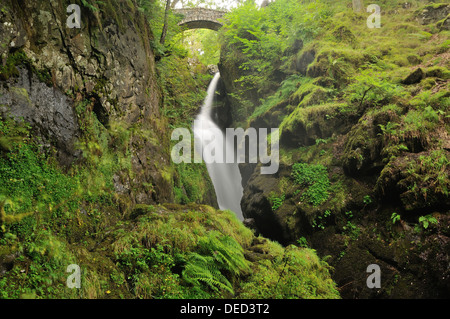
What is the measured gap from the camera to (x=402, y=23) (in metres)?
12.1

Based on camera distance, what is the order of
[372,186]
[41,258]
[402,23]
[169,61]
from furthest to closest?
[402,23]
[169,61]
[372,186]
[41,258]

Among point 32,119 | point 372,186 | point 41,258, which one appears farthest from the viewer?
point 372,186

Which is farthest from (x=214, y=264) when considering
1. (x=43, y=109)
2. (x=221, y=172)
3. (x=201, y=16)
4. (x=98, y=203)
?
(x=201, y=16)

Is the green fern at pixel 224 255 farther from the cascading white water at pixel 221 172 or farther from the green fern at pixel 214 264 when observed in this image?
the cascading white water at pixel 221 172

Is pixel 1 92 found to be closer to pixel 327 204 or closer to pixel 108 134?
pixel 108 134

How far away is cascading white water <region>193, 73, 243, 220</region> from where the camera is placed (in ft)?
46.8

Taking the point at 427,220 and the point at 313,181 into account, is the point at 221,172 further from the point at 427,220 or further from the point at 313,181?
the point at 427,220

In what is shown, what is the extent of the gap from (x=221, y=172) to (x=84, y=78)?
1057 centimetres

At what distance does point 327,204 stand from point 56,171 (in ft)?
22.2

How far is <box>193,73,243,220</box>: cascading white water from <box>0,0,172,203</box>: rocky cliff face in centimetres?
598

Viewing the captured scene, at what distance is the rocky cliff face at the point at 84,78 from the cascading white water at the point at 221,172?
598 cm

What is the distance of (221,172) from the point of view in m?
15.2
